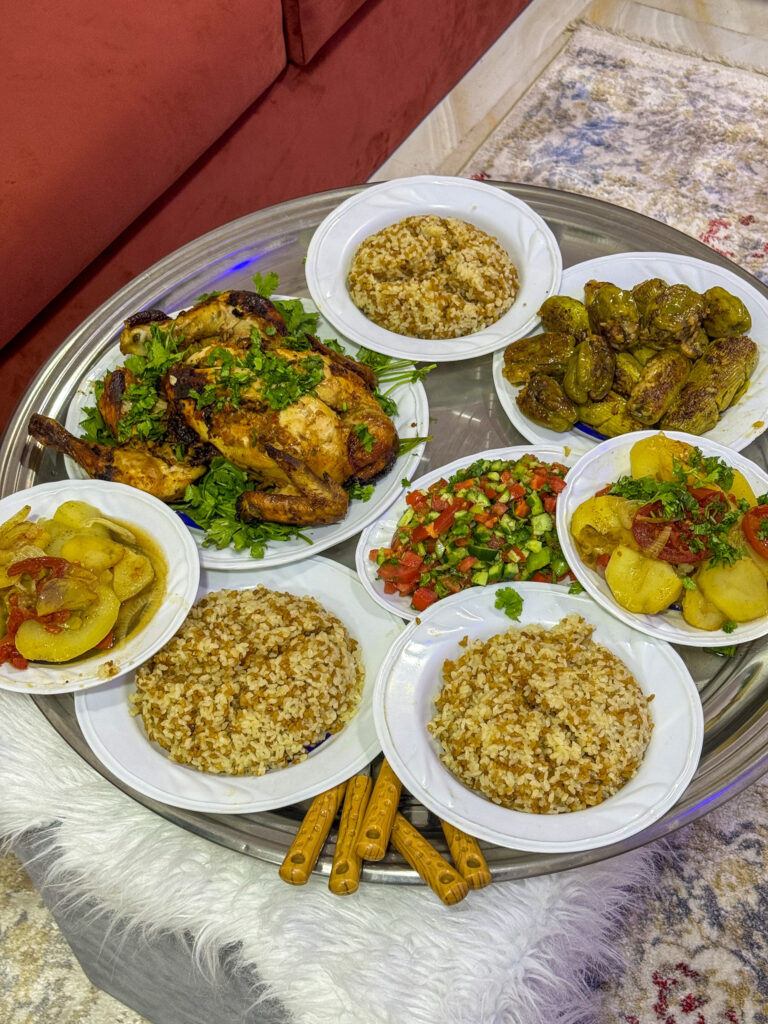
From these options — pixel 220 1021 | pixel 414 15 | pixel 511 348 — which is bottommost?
pixel 220 1021

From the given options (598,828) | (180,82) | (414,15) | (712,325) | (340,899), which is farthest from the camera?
(414,15)

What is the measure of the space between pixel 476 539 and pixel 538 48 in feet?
14.7

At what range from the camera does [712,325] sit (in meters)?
2.85

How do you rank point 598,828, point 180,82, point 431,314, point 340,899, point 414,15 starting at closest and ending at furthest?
point 598,828, point 340,899, point 431,314, point 180,82, point 414,15

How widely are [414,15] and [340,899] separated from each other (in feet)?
14.2

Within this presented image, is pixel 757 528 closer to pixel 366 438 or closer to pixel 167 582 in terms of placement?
pixel 366 438

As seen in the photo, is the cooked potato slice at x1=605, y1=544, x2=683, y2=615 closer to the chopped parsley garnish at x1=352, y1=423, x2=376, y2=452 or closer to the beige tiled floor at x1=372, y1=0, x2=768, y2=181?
the chopped parsley garnish at x1=352, y1=423, x2=376, y2=452

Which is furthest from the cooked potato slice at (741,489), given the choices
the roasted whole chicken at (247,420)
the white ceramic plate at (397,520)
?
the roasted whole chicken at (247,420)

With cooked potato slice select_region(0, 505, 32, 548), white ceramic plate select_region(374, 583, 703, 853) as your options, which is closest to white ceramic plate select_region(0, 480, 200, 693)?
cooked potato slice select_region(0, 505, 32, 548)

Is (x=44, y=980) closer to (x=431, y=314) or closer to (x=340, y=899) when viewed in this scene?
(x=340, y=899)

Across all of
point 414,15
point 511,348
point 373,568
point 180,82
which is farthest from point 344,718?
point 414,15

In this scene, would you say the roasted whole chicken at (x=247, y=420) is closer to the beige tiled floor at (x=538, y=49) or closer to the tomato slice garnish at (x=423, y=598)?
the tomato slice garnish at (x=423, y=598)

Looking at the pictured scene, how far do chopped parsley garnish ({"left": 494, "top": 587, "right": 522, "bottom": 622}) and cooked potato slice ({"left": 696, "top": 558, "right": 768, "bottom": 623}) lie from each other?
0.51 meters

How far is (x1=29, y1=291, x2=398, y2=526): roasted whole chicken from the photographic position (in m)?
2.63
